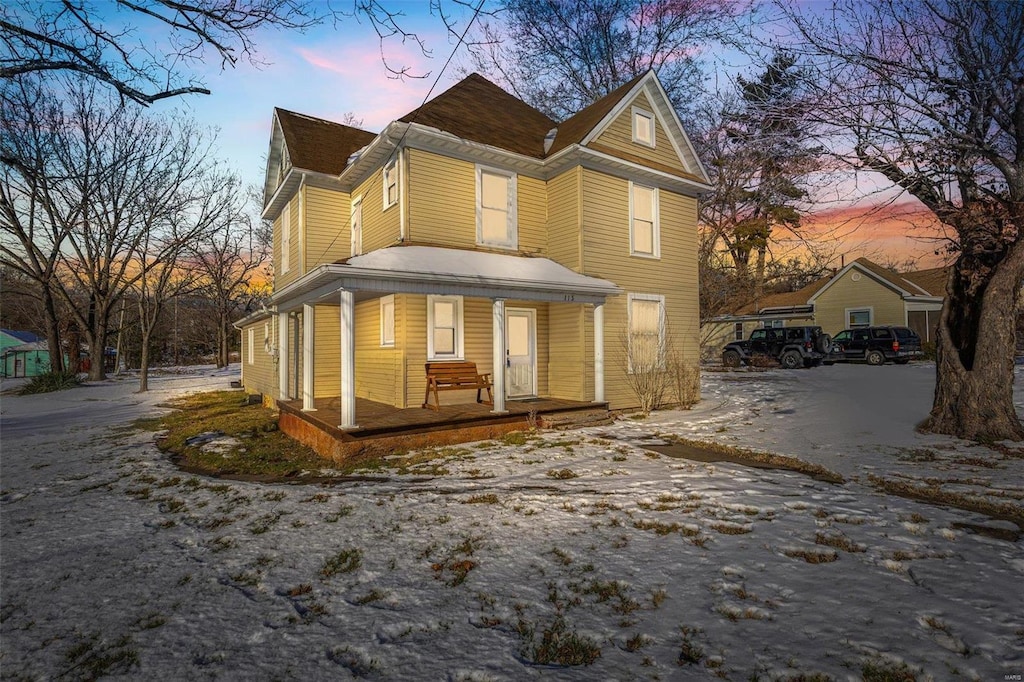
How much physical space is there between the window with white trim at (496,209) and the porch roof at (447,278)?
20.7 inches

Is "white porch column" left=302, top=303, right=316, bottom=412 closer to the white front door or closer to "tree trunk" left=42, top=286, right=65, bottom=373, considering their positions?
the white front door

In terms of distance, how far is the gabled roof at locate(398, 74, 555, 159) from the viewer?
11.5 meters

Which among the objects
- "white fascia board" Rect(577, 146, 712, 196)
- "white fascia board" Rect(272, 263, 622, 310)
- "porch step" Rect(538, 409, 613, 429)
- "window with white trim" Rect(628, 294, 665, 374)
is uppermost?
"white fascia board" Rect(577, 146, 712, 196)

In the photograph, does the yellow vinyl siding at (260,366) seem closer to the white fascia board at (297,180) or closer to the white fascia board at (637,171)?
the white fascia board at (297,180)

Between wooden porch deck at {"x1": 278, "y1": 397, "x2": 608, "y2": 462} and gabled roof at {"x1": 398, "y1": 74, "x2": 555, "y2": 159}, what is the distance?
6.13 m

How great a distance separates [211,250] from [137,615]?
1607 inches

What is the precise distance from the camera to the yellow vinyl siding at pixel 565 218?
11727 millimetres

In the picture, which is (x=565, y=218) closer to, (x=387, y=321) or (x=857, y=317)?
(x=387, y=321)

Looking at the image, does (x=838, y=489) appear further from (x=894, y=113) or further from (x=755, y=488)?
(x=894, y=113)

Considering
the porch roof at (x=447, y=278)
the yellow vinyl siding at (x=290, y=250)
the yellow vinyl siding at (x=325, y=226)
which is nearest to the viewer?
the porch roof at (x=447, y=278)

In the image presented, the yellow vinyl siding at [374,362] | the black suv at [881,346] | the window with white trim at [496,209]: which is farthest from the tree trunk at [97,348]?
the black suv at [881,346]

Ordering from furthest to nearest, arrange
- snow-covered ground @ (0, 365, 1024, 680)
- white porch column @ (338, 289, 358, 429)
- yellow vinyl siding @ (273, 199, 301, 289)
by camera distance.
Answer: yellow vinyl siding @ (273, 199, 301, 289)
white porch column @ (338, 289, 358, 429)
snow-covered ground @ (0, 365, 1024, 680)

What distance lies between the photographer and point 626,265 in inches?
489

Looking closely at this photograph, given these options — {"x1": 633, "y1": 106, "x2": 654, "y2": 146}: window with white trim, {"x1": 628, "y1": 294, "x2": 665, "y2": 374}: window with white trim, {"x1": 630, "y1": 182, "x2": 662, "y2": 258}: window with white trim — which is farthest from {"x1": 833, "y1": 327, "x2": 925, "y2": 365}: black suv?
{"x1": 633, "y1": 106, "x2": 654, "y2": 146}: window with white trim
